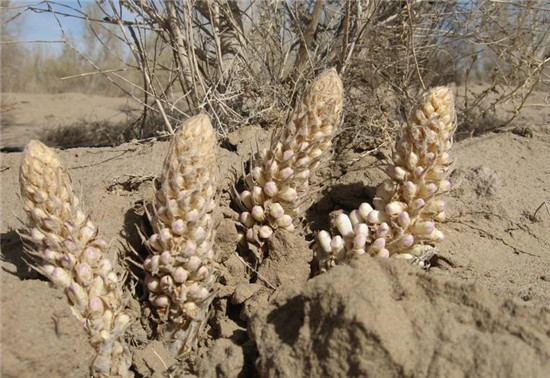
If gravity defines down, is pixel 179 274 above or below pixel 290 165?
below

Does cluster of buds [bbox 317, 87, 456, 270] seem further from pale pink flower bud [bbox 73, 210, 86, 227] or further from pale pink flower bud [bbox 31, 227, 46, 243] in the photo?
pale pink flower bud [bbox 31, 227, 46, 243]

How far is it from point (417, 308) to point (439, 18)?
10.4 ft

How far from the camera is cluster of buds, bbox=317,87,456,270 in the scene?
252cm

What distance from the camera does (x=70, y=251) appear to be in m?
2.16

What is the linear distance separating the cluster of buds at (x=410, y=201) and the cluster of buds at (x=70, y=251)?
1.07 meters

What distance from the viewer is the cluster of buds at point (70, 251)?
6.91 feet

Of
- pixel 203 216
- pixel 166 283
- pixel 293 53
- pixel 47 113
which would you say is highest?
pixel 293 53

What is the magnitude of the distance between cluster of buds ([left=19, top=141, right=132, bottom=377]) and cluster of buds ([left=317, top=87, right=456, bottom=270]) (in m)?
1.07

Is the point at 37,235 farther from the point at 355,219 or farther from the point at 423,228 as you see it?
the point at 423,228

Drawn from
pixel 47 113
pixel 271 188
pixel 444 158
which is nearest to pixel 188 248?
pixel 271 188

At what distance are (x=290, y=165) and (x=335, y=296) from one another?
953 mm

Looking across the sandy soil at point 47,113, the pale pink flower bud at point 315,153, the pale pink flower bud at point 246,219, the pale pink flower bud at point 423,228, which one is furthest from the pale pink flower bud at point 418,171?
the sandy soil at point 47,113

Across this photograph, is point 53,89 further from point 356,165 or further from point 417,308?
point 417,308

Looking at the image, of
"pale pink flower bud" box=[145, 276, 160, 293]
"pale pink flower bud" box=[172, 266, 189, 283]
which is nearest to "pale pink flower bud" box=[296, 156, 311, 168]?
"pale pink flower bud" box=[172, 266, 189, 283]
